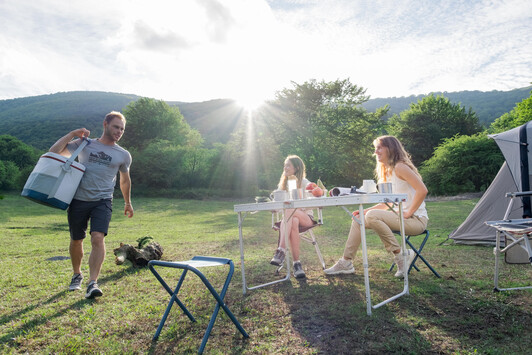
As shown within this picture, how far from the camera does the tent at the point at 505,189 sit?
5363 millimetres

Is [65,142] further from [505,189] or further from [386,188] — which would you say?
[505,189]

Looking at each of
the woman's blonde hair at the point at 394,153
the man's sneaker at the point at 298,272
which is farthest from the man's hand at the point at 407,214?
the man's sneaker at the point at 298,272

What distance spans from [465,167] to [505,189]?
58.1 ft

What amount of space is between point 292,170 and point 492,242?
4.21 metres

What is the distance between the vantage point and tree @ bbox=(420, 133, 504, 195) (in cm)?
2188

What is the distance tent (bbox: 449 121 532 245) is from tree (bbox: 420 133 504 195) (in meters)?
16.8

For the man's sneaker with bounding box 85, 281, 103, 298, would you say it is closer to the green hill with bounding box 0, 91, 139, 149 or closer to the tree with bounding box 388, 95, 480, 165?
the tree with bounding box 388, 95, 480, 165

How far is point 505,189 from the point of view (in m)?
6.27

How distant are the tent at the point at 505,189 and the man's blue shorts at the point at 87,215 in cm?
532

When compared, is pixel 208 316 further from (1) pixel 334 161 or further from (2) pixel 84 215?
(1) pixel 334 161

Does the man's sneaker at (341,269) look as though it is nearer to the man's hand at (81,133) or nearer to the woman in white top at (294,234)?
the woman in white top at (294,234)

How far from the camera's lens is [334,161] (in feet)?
89.1

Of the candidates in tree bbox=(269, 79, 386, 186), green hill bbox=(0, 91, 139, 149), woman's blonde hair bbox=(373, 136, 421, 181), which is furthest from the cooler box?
green hill bbox=(0, 91, 139, 149)

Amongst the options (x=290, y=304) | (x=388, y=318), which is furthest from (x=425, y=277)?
(x=290, y=304)
